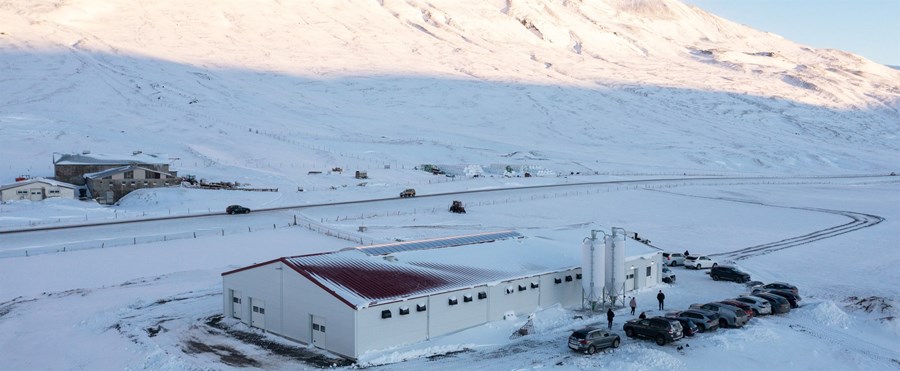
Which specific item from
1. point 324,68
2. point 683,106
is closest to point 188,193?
point 324,68

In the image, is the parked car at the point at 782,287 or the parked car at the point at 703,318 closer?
the parked car at the point at 703,318

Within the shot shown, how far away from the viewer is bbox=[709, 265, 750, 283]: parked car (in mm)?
37750

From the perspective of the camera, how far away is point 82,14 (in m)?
171

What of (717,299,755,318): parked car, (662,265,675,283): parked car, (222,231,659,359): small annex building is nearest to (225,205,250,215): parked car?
(222,231,659,359): small annex building

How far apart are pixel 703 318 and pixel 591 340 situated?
18.7 ft

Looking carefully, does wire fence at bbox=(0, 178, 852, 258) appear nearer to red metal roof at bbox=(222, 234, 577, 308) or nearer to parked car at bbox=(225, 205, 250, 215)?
parked car at bbox=(225, 205, 250, 215)

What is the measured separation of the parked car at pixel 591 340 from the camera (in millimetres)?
24969

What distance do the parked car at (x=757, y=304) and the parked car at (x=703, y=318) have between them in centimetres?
276

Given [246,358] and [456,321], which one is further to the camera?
[456,321]

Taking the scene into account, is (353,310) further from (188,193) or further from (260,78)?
(260,78)

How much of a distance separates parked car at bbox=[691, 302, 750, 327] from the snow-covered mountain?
51.3m

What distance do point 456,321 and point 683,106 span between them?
476 feet

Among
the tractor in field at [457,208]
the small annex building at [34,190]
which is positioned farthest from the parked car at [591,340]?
the small annex building at [34,190]

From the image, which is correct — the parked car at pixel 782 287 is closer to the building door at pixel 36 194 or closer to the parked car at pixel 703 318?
the parked car at pixel 703 318
